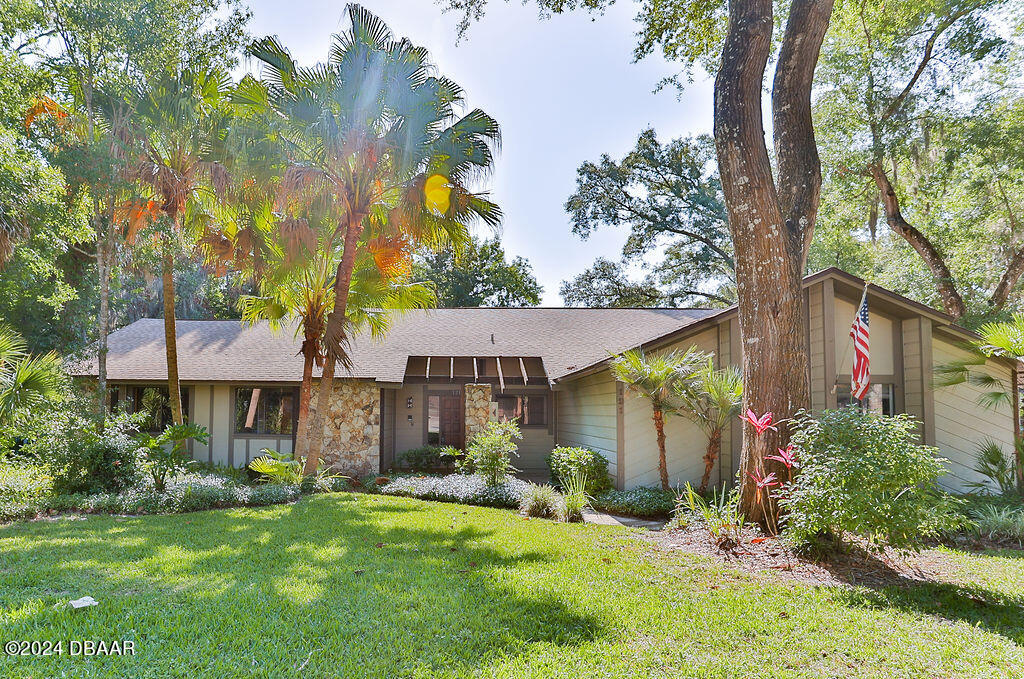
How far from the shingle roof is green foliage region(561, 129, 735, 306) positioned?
9.16 meters

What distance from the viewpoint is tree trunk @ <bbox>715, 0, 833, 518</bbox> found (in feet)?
22.6

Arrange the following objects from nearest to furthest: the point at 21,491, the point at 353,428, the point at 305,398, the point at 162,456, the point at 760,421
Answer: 1. the point at 760,421
2. the point at 21,491
3. the point at 162,456
4. the point at 305,398
5. the point at 353,428

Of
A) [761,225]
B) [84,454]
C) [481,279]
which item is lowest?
[84,454]

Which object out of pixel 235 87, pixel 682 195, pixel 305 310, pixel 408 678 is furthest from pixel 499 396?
pixel 682 195

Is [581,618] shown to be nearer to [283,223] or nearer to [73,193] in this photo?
[283,223]

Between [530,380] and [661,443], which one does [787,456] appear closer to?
[661,443]

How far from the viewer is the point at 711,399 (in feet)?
30.8

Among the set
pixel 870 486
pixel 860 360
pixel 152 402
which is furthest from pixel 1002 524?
pixel 152 402

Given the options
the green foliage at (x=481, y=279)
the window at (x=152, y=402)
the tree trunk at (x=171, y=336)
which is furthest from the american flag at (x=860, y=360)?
the green foliage at (x=481, y=279)

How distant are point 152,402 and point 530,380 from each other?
9.13 m

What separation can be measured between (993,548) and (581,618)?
19.2 ft

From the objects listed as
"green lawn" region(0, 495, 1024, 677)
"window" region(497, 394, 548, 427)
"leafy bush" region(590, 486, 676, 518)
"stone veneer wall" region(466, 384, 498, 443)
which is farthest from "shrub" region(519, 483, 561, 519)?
"window" region(497, 394, 548, 427)

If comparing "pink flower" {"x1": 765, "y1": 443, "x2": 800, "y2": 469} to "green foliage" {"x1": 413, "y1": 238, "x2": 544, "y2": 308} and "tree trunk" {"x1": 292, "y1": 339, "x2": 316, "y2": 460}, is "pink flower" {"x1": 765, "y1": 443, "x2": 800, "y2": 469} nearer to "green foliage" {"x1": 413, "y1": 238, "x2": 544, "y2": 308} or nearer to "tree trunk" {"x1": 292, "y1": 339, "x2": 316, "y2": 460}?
"tree trunk" {"x1": 292, "y1": 339, "x2": 316, "y2": 460}

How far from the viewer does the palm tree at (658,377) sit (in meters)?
9.34
